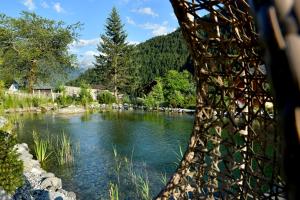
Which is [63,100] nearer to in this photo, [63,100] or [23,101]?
[63,100]

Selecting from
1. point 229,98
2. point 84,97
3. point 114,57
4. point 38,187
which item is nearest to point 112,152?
point 38,187

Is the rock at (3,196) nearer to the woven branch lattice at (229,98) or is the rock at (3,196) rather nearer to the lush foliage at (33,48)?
the woven branch lattice at (229,98)

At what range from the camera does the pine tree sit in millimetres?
26734

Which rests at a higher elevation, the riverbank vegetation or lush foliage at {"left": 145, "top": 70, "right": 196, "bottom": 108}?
lush foliage at {"left": 145, "top": 70, "right": 196, "bottom": 108}

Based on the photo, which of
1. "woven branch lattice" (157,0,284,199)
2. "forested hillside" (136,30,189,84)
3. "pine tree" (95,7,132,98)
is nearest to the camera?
"woven branch lattice" (157,0,284,199)

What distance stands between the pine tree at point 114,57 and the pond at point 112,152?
1257 cm

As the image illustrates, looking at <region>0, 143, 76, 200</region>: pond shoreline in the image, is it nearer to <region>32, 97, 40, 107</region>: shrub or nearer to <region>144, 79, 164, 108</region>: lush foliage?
<region>32, 97, 40, 107</region>: shrub

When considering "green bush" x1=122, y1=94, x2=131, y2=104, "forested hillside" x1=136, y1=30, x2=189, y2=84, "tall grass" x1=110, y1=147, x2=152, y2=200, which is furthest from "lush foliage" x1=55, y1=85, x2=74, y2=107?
"tall grass" x1=110, y1=147, x2=152, y2=200

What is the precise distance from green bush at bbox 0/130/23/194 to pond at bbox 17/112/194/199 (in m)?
1.62

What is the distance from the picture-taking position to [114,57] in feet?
88.7

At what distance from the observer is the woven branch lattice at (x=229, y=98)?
1.55 m

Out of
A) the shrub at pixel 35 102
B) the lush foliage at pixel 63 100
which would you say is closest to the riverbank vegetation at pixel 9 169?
the shrub at pixel 35 102

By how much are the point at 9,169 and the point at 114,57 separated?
921 inches

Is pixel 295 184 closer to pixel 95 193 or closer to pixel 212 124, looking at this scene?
pixel 212 124
